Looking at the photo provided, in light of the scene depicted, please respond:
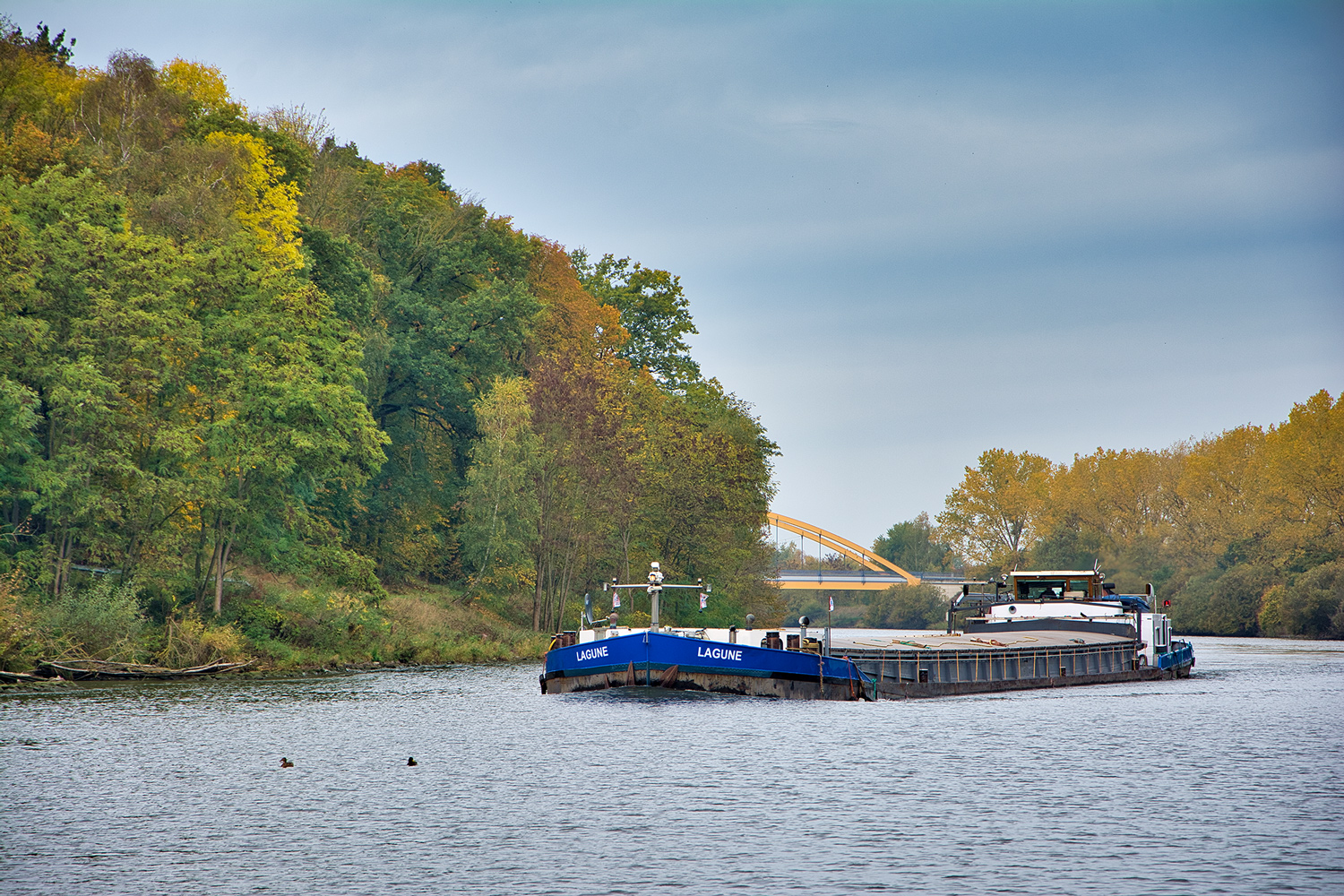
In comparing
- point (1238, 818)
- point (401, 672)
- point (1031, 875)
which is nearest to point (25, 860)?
point (1031, 875)

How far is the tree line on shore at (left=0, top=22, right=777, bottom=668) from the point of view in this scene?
4959 cm

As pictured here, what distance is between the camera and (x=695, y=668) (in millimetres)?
40844

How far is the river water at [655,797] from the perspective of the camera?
1792 centimetres

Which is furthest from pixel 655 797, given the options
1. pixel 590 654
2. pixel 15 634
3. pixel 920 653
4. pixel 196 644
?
pixel 196 644

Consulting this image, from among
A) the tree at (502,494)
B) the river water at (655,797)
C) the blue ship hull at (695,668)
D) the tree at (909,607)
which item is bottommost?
the river water at (655,797)

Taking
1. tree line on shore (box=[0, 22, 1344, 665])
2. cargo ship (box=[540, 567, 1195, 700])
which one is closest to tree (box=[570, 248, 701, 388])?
tree line on shore (box=[0, 22, 1344, 665])

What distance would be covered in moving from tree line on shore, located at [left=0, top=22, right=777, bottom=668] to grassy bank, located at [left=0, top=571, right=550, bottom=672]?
0.96 m

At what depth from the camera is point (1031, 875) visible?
58.5 feet

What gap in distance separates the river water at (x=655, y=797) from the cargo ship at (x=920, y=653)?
1220mm

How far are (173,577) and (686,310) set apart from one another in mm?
53435

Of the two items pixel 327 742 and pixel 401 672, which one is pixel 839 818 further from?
pixel 401 672

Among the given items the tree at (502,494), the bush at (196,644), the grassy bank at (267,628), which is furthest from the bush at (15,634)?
the tree at (502,494)

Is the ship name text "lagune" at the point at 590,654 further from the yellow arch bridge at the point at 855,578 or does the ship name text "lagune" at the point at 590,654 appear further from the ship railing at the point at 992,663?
the yellow arch bridge at the point at 855,578

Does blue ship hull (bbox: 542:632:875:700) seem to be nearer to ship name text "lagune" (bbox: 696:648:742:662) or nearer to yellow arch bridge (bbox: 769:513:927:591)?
ship name text "lagune" (bbox: 696:648:742:662)
